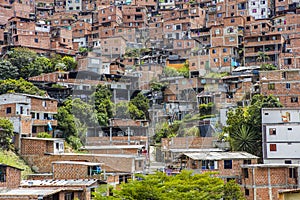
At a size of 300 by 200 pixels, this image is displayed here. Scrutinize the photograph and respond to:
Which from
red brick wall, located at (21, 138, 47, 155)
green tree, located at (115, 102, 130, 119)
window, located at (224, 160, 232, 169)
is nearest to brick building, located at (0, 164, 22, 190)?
red brick wall, located at (21, 138, 47, 155)

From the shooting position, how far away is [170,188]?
2098 centimetres

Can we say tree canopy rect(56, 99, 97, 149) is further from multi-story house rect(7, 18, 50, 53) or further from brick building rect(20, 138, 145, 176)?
multi-story house rect(7, 18, 50, 53)

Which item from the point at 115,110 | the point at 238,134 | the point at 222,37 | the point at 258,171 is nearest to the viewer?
the point at 258,171

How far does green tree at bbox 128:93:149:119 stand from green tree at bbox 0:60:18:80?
38.2 feet

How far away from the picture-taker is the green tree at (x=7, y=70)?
45.3 m

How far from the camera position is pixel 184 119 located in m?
41.2

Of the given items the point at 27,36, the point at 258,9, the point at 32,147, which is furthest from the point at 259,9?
the point at 32,147

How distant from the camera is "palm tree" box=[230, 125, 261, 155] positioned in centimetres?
3284

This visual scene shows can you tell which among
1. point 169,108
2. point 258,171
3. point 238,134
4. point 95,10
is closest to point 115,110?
point 169,108

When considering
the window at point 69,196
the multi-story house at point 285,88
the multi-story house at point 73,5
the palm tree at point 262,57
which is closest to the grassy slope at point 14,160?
the window at point 69,196

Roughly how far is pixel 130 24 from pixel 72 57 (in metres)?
12.1

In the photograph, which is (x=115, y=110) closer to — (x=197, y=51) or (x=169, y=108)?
(x=169, y=108)

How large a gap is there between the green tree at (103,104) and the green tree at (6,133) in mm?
9643

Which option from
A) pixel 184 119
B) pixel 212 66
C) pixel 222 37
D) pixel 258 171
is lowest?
pixel 258 171
